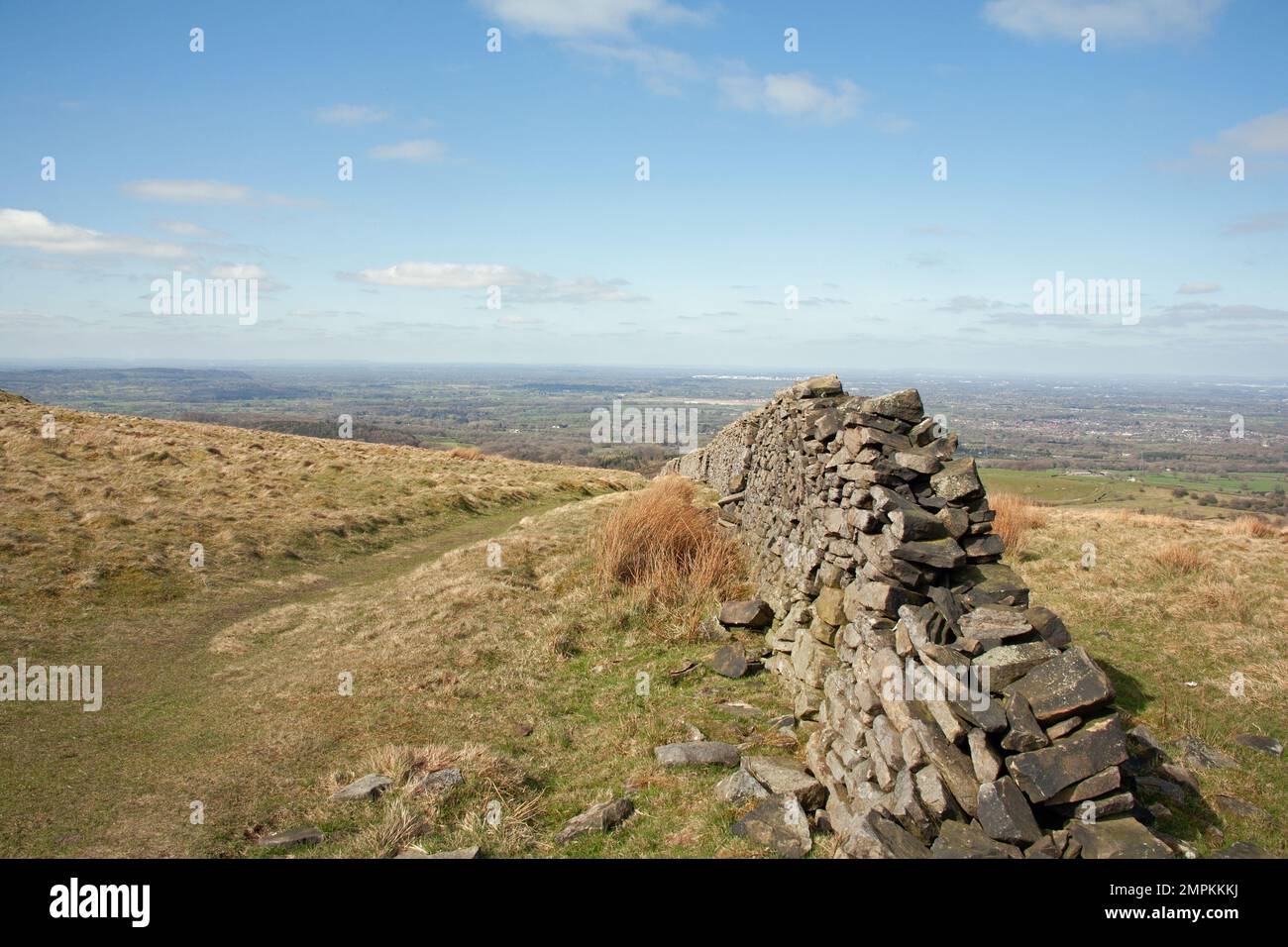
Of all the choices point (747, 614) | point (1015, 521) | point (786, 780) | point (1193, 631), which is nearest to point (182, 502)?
point (747, 614)

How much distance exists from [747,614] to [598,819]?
4.99 m

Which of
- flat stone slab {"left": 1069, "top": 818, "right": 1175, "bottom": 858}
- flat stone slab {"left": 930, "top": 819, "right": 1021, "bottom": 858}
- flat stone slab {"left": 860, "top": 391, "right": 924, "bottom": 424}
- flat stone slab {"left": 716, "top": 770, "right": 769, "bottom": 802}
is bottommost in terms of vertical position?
flat stone slab {"left": 716, "top": 770, "right": 769, "bottom": 802}

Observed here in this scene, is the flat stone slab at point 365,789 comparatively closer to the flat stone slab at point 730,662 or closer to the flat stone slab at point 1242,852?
the flat stone slab at point 730,662

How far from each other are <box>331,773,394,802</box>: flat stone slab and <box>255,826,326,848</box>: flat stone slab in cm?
48

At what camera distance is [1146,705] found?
8.62 metres

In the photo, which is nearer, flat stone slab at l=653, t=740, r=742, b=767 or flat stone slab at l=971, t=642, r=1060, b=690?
flat stone slab at l=971, t=642, r=1060, b=690

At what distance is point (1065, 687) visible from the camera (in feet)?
17.1

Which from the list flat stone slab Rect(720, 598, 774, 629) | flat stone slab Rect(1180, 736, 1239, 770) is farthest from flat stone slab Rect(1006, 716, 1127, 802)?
flat stone slab Rect(720, 598, 774, 629)

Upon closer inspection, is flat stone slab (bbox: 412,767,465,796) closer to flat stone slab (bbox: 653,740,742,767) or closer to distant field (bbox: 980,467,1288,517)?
flat stone slab (bbox: 653,740,742,767)

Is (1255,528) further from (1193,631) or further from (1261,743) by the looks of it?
(1261,743)

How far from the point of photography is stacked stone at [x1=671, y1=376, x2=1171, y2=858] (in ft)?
15.9

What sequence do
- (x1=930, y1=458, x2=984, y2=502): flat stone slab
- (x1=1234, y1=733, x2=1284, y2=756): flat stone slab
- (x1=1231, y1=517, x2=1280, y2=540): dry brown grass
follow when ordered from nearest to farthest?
(x1=930, y1=458, x2=984, y2=502): flat stone slab
(x1=1234, y1=733, x2=1284, y2=756): flat stone slab
(x1=1231, y1=517, x2=1280, y2=540): dry brown grass

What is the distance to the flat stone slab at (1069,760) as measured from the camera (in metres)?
4.82
